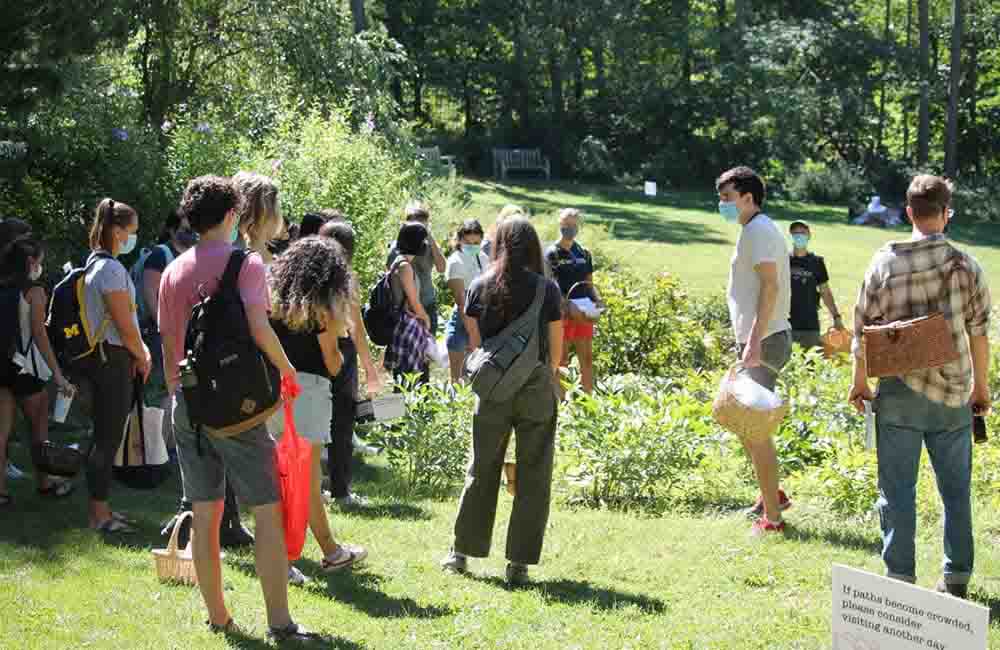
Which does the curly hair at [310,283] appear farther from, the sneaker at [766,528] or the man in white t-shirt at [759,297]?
the sneaker at [766,528]

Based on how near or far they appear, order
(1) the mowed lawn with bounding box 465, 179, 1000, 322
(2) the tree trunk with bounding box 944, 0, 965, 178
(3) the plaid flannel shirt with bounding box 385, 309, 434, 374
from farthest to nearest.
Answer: (2) the tree trunk with bounding box 944, 0, 965, 178 < (1) the mowed lawn with bounding box 465, 179, 1000, 322 < (3) the plaid flannel shirt with bounding box 385, 309, 434, 374

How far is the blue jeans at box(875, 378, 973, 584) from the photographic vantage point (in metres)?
5.72

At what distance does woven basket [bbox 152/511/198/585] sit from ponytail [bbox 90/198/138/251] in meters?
1.53

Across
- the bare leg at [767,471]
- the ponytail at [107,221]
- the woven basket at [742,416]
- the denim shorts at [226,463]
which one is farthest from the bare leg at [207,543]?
the bare leg at [767,471]

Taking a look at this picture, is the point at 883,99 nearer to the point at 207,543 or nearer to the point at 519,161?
the point at 519,161

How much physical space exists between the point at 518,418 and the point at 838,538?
2.09m

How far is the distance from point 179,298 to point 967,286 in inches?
129

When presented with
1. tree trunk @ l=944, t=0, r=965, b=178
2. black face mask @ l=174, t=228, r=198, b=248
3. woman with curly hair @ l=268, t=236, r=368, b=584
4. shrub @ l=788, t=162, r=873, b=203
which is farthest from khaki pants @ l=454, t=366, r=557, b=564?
tree trunk @ l=944, t=0, r=965, b=178

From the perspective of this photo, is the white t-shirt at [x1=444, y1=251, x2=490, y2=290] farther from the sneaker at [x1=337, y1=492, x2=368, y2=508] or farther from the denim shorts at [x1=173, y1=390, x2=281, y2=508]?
the denim shorts at [x1=173, y1=390, x2=281, y2=508]

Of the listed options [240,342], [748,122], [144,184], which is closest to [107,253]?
[240,342]

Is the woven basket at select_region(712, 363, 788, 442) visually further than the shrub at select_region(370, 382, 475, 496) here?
No

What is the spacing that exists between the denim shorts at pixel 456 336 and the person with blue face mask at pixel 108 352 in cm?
387

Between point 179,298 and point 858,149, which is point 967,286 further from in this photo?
point 858,149

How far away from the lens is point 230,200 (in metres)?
5.22
